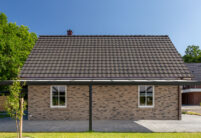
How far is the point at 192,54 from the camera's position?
2105 inches

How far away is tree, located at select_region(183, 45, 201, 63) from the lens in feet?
163

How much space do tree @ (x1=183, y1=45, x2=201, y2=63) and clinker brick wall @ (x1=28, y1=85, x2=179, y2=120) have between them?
43.3 m

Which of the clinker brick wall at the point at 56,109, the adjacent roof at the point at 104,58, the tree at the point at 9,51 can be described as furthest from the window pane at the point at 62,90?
the tree at the point at 9,51

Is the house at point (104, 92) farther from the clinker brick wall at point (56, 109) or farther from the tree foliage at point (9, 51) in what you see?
the tree foliage at point (9, 51)

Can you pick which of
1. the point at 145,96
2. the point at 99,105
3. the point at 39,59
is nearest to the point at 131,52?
the point at 145,96

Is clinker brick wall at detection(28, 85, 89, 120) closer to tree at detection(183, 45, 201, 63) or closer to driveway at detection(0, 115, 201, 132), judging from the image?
driveway at detection(0, 115, 201, 132)

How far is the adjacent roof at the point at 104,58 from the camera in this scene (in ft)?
38.6

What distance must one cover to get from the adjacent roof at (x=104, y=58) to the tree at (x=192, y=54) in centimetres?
3970

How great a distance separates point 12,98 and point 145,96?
8203 mm

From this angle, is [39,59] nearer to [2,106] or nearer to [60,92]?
[60,92]

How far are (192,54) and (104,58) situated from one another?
48895 mm

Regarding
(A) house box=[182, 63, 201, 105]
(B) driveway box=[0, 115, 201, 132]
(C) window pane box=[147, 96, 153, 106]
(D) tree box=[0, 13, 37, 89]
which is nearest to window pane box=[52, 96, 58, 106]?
(B) driveway box=[0, 115, 201, 132]

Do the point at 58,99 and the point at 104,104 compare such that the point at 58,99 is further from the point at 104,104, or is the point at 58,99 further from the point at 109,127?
the point at 109,127

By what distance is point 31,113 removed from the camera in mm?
11719
